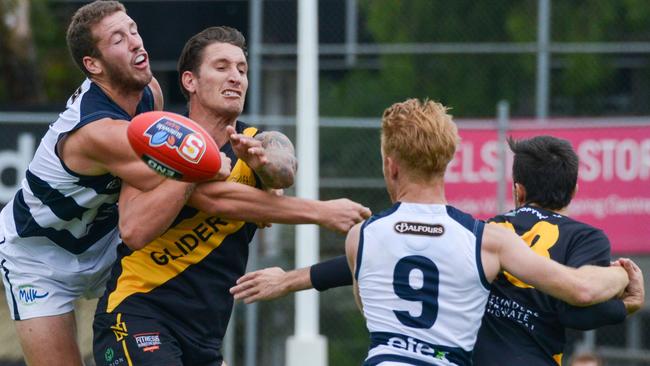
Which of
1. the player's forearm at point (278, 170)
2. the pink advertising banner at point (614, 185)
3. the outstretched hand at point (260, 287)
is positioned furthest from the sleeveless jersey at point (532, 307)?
the pink advertising banner at point (614, 185)

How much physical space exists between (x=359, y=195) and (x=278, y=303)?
1157 millimetres

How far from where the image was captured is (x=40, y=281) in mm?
5387

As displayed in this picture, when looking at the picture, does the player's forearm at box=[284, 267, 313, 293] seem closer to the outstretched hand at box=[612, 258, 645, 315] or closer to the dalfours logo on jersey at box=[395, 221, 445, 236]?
the dalfours logo on jersey at box=[395, 221, 445, 236]

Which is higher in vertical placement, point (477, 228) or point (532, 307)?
point (477, 228)

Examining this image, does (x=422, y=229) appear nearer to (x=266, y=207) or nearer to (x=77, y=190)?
(x=266, y=207)

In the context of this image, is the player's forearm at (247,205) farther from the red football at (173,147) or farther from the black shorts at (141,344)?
the black shorts at (141,344)

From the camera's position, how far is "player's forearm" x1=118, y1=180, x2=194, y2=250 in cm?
474

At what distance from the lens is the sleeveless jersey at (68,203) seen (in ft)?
16.7

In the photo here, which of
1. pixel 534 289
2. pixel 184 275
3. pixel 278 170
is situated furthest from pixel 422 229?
pixel 184 275

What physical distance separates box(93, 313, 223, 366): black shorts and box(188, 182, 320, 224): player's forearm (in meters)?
0.53

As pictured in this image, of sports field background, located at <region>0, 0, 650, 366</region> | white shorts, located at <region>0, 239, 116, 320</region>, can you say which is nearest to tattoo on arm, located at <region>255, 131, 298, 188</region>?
white shorts, located at <region>0, 239, 116, 320</region>

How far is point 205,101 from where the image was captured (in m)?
5.15

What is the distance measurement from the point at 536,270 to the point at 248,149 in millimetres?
1248

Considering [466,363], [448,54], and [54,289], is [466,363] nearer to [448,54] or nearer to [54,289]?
[54,289]
